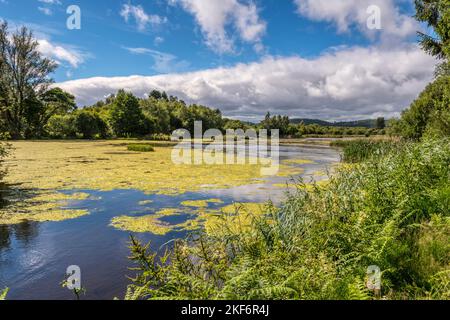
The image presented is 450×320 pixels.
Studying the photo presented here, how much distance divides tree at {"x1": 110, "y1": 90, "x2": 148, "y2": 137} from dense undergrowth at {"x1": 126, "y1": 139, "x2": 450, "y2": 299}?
2124 inches

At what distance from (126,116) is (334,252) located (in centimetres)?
5637

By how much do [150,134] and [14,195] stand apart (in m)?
51.7

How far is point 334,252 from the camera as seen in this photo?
171 inches

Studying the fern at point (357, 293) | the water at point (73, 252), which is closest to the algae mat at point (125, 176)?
the water at point (73, 252)

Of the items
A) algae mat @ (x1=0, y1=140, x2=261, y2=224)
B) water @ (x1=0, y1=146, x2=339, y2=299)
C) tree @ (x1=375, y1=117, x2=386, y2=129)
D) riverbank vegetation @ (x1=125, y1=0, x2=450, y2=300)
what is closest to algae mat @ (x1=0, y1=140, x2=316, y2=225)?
algae mat @ (x1=0, y1=140, x2=261, y2=224)

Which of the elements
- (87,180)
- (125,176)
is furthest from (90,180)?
(125,176)

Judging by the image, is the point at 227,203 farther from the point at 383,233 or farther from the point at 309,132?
the point at 309,132

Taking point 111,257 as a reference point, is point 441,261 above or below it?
above

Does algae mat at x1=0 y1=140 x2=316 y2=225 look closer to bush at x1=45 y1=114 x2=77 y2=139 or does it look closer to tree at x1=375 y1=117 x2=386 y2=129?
bush at x1=45 y1=114 x2=77 y2=139

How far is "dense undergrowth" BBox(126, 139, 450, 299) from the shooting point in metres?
3.27

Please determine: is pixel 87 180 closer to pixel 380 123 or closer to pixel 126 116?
pixel 126 116

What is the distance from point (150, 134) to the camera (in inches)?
2420

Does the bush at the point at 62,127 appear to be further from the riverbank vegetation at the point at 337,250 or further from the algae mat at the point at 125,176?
the riverbank vegetation at the point at 337,250

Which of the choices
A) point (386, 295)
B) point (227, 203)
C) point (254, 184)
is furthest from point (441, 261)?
point (254, 184)
